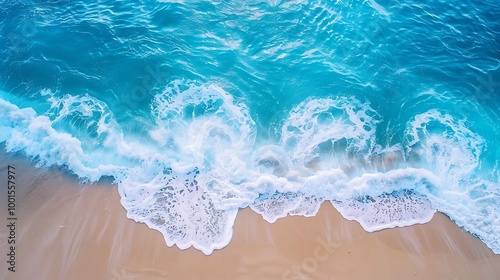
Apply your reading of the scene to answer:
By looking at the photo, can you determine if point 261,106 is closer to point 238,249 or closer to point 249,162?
point 249,162

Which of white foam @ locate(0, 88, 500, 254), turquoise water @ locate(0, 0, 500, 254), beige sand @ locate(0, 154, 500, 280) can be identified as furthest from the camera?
turquoise water @ locate(0, 0, 500, 254)

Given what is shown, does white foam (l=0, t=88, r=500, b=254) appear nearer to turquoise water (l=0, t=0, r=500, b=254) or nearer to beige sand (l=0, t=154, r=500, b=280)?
turquoise water (l=0, t=0, r=500, b=254)

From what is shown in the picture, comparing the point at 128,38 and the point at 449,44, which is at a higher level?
the point at 449,44

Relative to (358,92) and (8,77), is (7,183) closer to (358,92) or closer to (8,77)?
(8,77)

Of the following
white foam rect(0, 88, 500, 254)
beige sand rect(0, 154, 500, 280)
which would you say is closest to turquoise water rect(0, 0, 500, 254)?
white foam rect(0, 88, 500, 254)

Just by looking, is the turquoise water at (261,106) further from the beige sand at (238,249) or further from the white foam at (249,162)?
the beige sand at (238,249)

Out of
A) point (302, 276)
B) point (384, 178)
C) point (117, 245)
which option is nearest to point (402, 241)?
point (384, 178)

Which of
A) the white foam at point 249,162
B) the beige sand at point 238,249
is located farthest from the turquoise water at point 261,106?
the beige sand at point 238,249
